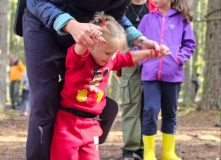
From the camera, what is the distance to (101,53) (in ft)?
8.12

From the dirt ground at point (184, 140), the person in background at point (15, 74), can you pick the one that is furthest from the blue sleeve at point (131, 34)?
the person in background at point (15, 74)

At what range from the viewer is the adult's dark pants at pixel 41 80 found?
244cm

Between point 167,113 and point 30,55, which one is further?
point 167,113

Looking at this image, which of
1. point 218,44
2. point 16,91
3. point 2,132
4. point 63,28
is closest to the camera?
point 63,28

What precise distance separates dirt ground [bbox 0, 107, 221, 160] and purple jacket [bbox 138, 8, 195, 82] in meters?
0.99

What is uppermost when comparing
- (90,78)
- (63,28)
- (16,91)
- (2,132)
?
(63,28)

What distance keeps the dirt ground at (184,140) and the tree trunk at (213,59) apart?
0.31 metres

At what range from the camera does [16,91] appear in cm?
1260

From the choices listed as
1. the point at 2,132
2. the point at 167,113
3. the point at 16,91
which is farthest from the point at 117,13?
the point at 16,91

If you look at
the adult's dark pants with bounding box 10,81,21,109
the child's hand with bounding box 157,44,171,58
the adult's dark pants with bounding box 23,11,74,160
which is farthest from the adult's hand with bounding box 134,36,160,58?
the adult's dark pants with bounding box 10,81,21,109

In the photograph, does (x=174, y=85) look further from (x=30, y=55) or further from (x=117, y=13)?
(x=30, y=55)

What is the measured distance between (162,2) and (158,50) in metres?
1.22

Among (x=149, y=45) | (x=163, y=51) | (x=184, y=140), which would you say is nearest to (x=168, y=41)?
(x=149, y=45)

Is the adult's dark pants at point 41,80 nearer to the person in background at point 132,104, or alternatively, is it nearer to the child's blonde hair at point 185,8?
the person in background at point 132,104
